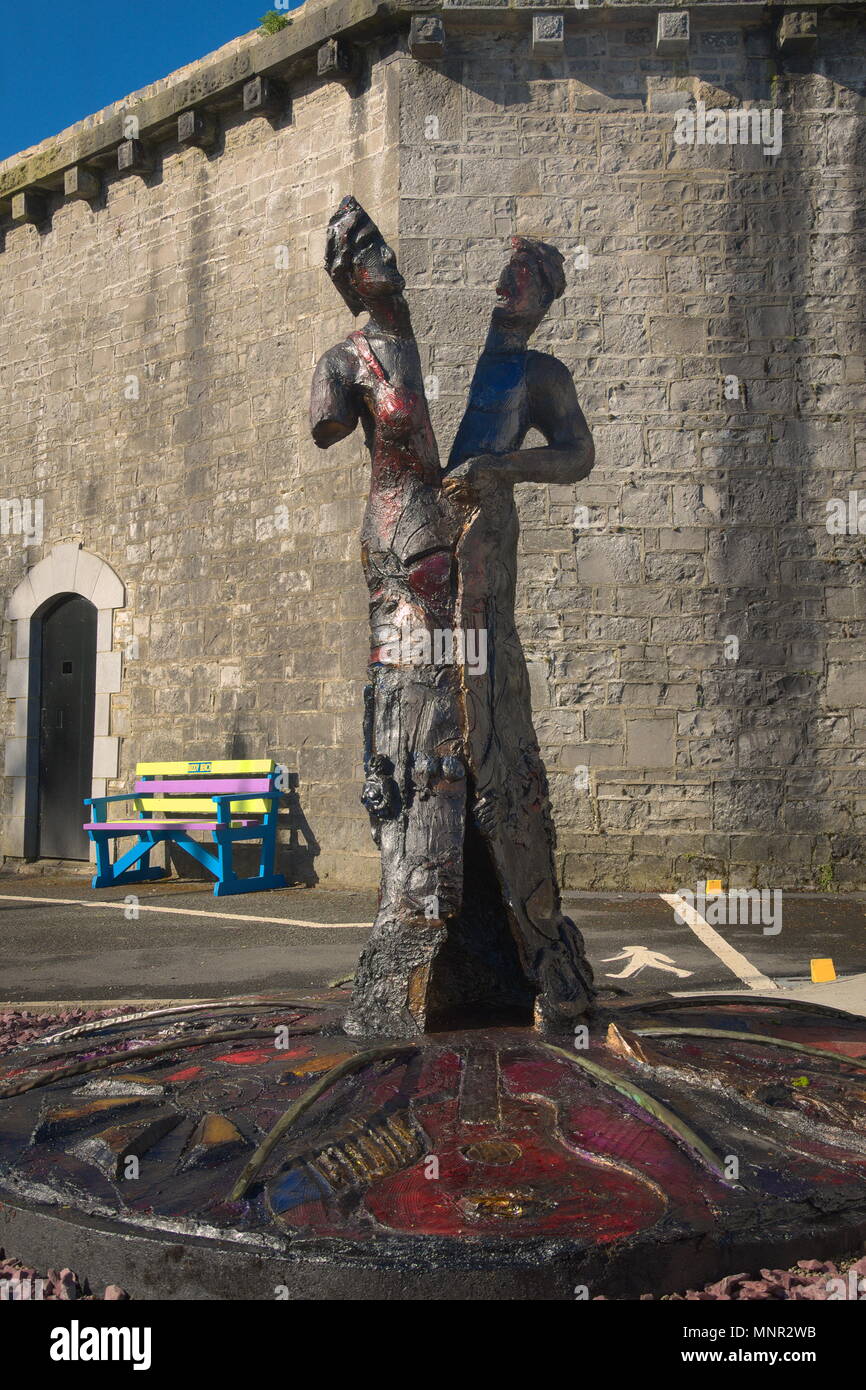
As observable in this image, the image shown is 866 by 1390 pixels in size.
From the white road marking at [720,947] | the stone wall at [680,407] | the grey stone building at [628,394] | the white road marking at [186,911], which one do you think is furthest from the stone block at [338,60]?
the white road marking at [720,947]

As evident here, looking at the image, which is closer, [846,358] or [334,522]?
[846,358]

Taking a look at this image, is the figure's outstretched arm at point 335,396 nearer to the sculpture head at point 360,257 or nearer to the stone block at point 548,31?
the sculpture head at point 360,257

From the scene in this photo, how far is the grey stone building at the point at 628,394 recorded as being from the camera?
8.70m

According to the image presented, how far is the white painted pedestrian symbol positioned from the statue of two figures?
2.43 m

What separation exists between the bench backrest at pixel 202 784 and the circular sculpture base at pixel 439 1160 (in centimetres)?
654

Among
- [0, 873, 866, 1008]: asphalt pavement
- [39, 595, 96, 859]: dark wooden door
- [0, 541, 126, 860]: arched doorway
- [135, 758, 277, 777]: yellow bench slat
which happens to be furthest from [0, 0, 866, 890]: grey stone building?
[39, 595, 96, 859]: dark wooden door

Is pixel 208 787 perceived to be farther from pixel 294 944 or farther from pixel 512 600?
pixel 512 600

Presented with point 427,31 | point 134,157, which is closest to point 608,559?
point 427,31

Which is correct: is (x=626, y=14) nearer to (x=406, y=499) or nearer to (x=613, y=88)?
(x=613, y=88)

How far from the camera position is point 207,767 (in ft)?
32.8

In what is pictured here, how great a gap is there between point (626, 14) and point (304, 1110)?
9.15 metres

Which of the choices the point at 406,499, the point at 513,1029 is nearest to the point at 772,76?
the point at 406,499

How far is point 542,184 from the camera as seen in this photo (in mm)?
9117

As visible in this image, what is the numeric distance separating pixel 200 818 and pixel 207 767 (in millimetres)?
572
